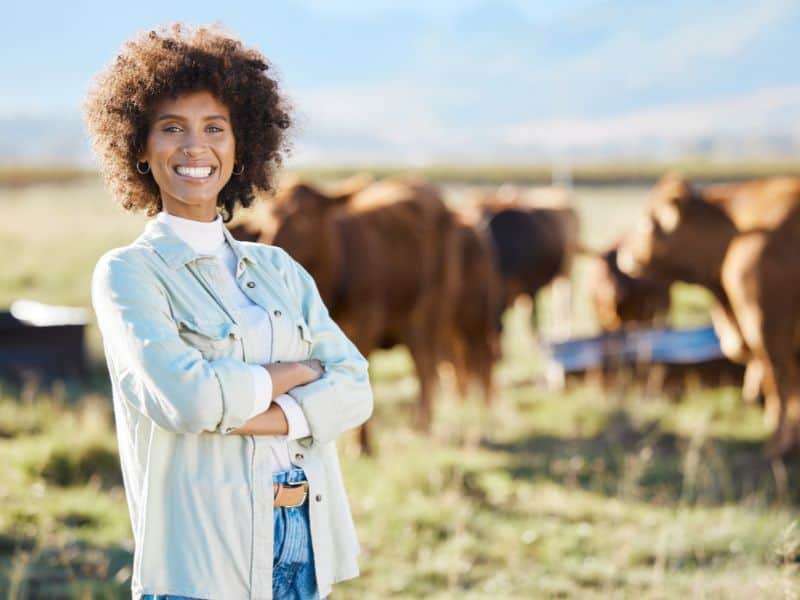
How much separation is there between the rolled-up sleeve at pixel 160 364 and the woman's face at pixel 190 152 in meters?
0.25

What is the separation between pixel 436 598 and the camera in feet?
18.5

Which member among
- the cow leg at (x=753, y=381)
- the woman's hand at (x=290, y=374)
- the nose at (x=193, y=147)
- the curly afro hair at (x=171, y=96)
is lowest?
the cow leg at (x=753, y=381)

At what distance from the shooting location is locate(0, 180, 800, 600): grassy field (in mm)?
5738

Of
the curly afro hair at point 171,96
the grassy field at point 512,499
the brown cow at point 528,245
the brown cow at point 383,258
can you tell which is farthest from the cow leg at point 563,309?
the curly afro hair at point 171,96

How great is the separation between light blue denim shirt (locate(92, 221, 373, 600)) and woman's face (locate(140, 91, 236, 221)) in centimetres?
10

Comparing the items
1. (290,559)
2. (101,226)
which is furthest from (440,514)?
(101,226)

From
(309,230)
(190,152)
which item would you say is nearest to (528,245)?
(309,230)

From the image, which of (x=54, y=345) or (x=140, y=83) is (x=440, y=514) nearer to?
(x=140, y=83)

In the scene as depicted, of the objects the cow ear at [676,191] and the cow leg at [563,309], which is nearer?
the cow ear at [676,191]

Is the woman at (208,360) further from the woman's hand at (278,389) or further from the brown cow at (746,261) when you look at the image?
the brown cow at (746,261)

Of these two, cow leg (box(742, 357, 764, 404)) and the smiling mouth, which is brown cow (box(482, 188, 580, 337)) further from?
the smiling mouth

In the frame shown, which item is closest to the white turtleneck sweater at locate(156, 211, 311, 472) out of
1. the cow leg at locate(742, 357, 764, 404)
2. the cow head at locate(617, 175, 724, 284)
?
the cow head at locate(617, 175, 724, 284)

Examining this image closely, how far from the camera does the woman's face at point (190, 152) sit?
3004 millimetres

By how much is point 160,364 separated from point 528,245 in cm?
1268
